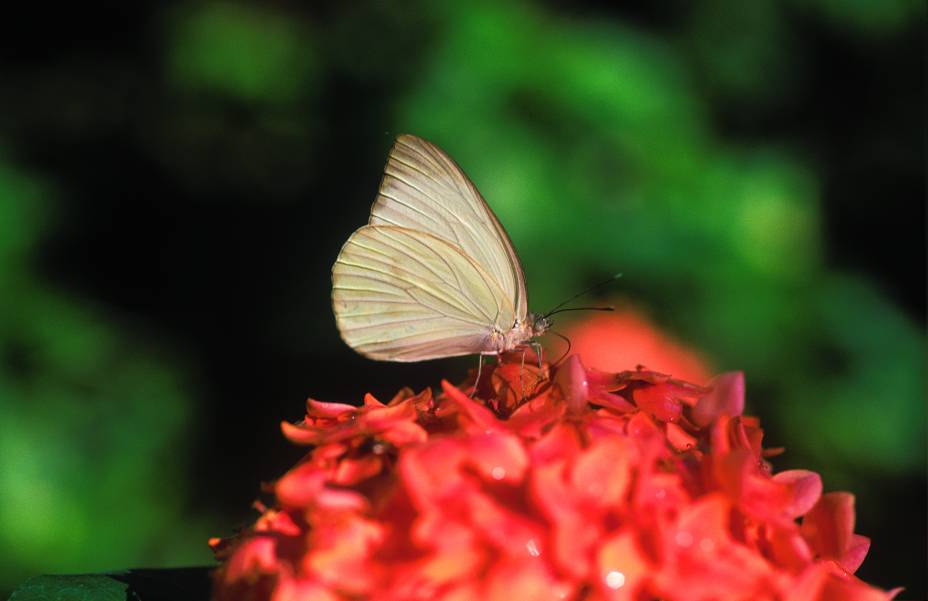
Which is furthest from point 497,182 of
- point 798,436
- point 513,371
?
point 513,371

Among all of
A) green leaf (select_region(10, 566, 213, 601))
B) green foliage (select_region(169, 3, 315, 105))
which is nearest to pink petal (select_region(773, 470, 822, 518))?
green leaf (select_region(10, 566, 213, 601))

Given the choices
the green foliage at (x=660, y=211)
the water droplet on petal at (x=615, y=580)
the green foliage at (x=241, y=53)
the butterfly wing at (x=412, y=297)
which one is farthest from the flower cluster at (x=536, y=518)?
the green foliage at (x=241, y=53)

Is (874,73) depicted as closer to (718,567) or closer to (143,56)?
(143,56)

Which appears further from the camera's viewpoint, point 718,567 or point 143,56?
point 143,56

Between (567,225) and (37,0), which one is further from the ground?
(37,0)

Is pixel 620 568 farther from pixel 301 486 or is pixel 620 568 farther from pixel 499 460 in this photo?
pixel 301 486

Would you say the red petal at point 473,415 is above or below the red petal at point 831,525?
above

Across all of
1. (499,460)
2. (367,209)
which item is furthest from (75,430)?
(499,460)

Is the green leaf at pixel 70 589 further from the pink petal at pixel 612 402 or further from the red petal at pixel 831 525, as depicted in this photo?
the red petal at pixel 831 525
